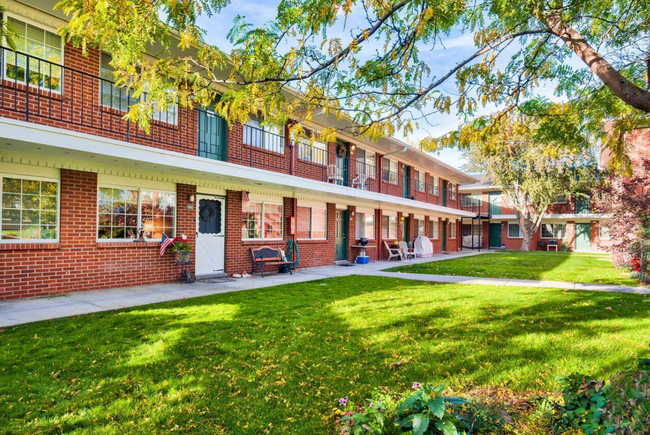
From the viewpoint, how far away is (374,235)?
1919cm

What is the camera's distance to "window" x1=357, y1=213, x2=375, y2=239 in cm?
1848

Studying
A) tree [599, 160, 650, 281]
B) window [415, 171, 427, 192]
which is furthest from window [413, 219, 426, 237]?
tree [599, 160, 650, 281]

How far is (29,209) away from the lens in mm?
7551

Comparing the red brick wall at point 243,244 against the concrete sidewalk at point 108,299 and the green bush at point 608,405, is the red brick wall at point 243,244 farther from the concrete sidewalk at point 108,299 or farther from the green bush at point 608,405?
the green bush at point 608,405

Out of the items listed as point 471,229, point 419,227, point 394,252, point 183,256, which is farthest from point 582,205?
point 183,256

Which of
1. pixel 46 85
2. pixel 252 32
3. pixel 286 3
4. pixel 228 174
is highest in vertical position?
pixel 46 85

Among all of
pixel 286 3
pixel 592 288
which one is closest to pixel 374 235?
pixel 592 288

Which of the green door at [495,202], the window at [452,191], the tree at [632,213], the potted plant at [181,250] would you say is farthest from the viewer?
the green door at [495,202]

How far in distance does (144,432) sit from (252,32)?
3689 mm

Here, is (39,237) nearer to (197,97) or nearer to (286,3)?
(197,97)

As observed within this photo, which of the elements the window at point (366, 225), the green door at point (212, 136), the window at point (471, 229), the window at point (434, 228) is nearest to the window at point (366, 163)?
the window at point (366, 225)

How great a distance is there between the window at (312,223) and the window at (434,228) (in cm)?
1265

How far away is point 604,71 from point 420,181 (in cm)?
2113

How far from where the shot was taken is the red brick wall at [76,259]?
7.30 m
